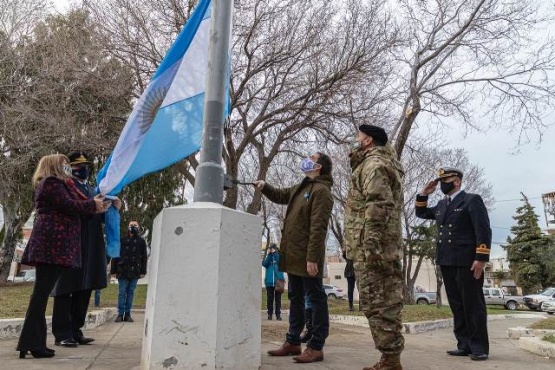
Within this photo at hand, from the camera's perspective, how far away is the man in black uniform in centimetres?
494

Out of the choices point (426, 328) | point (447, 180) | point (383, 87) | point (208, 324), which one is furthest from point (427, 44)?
point (208, 324)

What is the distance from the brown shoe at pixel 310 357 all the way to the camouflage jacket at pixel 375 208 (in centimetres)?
102

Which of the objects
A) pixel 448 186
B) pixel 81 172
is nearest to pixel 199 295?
pixel 81 172

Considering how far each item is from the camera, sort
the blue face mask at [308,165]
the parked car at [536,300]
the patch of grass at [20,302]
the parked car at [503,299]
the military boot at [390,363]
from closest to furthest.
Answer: the military boot at [390,363], the blue face mask at [308,165], the patch of grass at [20,302], the parked car at [536,300], the parked car at [503,299]

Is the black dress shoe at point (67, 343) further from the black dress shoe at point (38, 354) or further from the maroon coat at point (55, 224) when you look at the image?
the maroon coat at point (55, 224)

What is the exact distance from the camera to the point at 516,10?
12.8 m

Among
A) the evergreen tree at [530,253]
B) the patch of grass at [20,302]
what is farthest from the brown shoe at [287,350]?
the evergreen tree at [530,253]

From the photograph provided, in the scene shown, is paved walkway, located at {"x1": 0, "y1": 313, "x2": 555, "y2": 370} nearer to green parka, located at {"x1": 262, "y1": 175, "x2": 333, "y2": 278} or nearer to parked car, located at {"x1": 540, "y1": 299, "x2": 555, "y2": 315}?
green parka, located at {"x1": 262, "y1": 175, "x2": 333, "y2": 278}

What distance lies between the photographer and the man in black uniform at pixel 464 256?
4.94 meters

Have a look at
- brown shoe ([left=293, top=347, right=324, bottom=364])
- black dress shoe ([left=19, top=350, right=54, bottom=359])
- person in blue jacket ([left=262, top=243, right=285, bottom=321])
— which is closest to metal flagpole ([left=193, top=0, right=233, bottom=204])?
brown shoe ([left=293, top=347, right=324, bottom=364])

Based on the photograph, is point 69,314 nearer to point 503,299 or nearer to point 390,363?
point 390,363

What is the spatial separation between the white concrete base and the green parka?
3.42 feet

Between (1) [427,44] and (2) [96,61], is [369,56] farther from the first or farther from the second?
(2) [96,61]

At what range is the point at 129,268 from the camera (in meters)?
9.68
